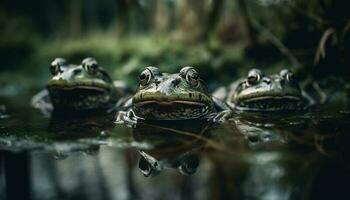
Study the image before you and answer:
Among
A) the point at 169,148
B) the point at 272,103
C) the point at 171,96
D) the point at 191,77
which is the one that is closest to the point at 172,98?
the point at 171,96

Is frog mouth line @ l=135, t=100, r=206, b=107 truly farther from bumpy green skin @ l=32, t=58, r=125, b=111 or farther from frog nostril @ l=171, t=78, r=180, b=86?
bumpy green skin @ l=32, t=58, r=125, b=111

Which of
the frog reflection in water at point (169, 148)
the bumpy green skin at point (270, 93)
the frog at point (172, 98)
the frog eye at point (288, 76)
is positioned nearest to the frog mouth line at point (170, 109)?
the frog at point (172, 98)

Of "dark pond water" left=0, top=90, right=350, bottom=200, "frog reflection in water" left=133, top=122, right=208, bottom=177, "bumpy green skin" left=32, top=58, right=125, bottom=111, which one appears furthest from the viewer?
"bumpy green skin" left=32, top=58, right=125, bottom=111

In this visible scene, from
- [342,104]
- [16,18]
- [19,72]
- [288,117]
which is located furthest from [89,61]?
[16,18]

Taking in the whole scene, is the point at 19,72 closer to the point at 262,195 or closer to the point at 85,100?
the point at 85,100

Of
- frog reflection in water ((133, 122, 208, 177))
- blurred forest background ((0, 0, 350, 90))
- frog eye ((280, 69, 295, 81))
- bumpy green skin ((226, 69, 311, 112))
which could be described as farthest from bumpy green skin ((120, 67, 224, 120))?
blurred forest background ((0, 0, 350, 90))

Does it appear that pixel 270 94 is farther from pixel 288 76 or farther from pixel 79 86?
pixel 79 86

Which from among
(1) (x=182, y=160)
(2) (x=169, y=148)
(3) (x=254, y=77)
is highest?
(3) (x=254, y=77)
